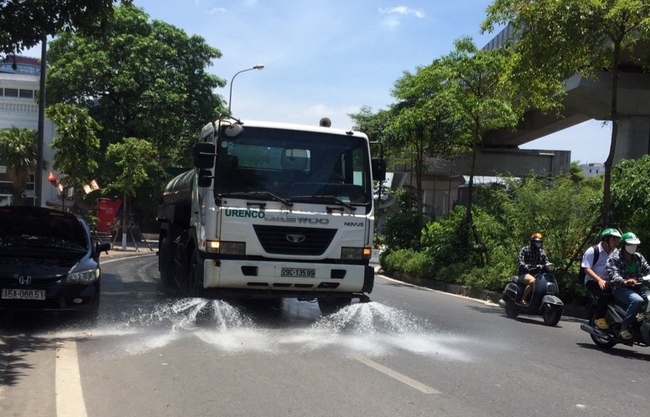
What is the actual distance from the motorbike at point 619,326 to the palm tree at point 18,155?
3783 cm

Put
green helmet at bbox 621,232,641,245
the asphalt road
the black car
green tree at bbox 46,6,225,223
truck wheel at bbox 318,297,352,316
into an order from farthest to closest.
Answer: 1. green tree at bbox 46,6,225,223
2. truck wheel at bbox 318,297,352,316
3. the black car
4. green helmet at bbox 621,232,641,245
5. the asphalt road

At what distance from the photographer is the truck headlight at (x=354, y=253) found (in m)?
9.84

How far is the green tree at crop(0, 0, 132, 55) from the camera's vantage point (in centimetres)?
1147

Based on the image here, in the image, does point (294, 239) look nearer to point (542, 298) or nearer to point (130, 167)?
point (542, 298)

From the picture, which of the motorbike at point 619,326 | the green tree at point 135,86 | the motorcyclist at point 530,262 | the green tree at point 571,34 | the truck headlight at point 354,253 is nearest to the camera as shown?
the motorbike at point 619,326

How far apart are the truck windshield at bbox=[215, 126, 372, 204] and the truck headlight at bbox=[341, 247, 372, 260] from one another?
652mm

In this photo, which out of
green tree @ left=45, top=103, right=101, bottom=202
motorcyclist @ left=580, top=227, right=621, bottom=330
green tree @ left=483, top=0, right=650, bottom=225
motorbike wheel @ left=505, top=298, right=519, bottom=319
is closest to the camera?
motorcyclist @ left=580, top=227, right=621, bottom=330

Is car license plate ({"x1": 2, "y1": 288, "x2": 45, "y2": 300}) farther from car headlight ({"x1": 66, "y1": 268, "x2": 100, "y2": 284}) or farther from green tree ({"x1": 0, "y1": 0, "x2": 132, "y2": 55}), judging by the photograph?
green tree ({"x1": 0, "y1": 0, "x2": 132, "y2": 55})

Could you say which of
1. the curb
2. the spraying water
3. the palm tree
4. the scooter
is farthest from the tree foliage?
the scooter

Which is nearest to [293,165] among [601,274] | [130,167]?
[601,274]

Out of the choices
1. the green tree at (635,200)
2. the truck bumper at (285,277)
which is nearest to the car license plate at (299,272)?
the truck bumper at (285,277)

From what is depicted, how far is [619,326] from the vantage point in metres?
8.98

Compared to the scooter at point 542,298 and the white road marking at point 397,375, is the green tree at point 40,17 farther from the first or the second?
the scooter at point 542,298

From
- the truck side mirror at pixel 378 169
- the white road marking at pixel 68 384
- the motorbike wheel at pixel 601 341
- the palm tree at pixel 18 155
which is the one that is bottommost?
the white road marking at pixel 68 384
